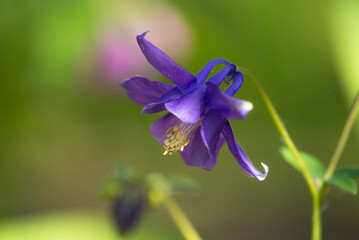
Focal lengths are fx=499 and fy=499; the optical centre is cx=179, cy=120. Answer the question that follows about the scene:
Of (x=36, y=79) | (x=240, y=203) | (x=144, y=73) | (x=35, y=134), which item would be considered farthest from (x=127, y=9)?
(x=240, y=203)

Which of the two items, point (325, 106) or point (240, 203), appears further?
point (240, 203)

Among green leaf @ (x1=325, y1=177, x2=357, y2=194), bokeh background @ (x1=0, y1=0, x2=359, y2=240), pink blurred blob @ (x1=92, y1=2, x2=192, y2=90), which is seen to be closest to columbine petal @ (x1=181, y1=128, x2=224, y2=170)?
green leaf @ (x1=325, y1=177, x2=357, y2=194)

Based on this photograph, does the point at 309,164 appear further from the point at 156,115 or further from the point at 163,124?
the point at 156,115

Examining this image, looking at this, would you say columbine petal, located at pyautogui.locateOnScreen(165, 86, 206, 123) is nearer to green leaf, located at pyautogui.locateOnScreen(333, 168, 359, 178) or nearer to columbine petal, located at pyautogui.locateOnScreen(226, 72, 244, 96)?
columbine petal, located at pyautogui.locateOnScreen(226, 72, 244, 96)

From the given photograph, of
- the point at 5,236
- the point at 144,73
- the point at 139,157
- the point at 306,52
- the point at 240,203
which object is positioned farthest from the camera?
the point at 139,157

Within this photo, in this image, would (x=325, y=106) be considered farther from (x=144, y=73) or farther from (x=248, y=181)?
(x=144, y=73)

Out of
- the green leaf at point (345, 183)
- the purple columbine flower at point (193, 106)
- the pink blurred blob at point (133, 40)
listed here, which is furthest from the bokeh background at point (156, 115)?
the purple columbine flower at point (193, 106)
